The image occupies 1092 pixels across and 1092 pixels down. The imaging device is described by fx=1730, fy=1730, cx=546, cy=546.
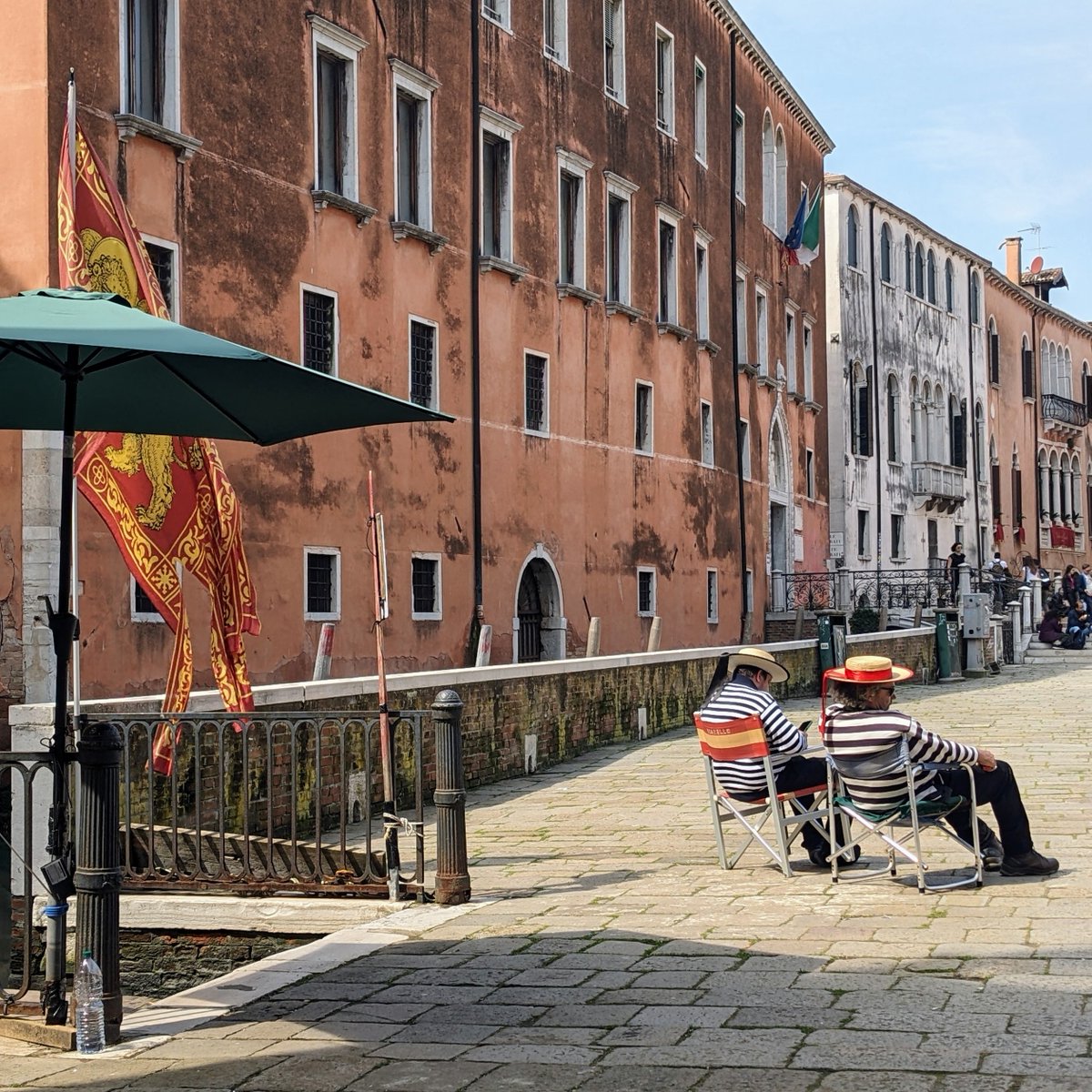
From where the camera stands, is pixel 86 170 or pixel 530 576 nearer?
pixel 86 170

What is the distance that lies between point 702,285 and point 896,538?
16964mm

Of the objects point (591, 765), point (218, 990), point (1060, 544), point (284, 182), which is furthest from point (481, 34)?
point (1060, 544)

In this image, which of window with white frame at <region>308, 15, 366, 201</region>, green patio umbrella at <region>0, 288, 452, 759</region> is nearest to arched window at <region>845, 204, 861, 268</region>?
window with white frame at <region>308, 15, 366, 201</region>

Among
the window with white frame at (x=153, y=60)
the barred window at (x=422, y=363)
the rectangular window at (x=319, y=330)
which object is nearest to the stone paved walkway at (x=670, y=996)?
the window with white frame at (x=153, y=60)

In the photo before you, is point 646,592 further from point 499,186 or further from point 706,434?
point 499,186

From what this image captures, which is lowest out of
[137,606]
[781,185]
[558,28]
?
[137,606]

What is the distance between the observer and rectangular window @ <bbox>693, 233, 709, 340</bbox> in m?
32.2

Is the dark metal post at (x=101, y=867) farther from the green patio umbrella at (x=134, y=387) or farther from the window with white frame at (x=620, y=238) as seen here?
the window with white frame at (x=620, y=238)

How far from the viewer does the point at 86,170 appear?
9.56 meters

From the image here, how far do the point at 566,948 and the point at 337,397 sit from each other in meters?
2.56

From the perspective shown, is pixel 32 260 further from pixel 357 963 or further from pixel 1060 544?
pixel 1060 544

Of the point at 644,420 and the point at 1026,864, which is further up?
the point at 644,420

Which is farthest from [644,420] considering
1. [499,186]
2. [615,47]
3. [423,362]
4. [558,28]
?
[423,362]

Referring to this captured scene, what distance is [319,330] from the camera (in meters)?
20.0
